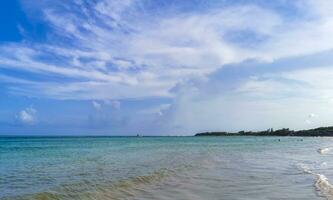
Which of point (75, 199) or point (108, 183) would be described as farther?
point (108, 183)

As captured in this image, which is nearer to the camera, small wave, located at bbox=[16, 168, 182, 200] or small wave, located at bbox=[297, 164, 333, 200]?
small wave, located at bbox=[297, 164, 333, 200]

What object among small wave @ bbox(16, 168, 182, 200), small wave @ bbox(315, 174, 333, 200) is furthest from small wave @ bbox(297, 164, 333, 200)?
small wave @ bbox(16, 168, 182, 200)

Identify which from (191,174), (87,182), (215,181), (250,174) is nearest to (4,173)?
(87,182)

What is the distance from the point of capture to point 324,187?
15336 mm

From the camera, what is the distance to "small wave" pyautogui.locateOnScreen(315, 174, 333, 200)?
13.7 m

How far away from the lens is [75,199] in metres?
13.3

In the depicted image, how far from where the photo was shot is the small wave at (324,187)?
541 inches

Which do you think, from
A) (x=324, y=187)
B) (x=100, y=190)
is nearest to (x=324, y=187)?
(x=324, y=187)

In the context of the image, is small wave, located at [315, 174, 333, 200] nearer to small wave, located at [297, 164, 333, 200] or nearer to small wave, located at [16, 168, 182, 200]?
small wave, located at [297, 164, 333, 200]

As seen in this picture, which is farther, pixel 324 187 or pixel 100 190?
pixel 324 187

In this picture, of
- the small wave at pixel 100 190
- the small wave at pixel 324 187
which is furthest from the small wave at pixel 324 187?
the small wave at pixel 100 190

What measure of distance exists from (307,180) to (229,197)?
230 inches

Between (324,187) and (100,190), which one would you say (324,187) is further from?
(100,190)

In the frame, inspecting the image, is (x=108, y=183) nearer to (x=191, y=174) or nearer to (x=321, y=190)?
(x=191, y=174)
